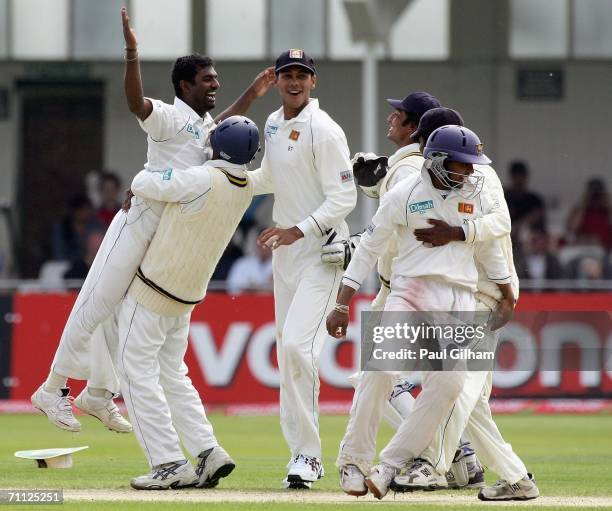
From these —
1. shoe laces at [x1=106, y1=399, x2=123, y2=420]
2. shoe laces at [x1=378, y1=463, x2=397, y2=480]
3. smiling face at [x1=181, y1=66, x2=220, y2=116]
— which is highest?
smiling face at [x1=181, y1=66, x2=220, y2=116]

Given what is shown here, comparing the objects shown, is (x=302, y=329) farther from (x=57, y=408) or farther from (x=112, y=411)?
(x=57, y=408)

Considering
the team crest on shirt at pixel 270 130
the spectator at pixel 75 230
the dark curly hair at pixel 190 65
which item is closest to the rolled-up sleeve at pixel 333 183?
the team crest on shirt at pixel 270 130

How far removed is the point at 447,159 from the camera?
8344 millimetres

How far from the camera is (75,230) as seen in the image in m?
21.2

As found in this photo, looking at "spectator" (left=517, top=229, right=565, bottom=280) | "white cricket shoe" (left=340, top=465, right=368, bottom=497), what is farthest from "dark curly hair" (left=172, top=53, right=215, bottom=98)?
"spectator" (left=517, top=229, right=565, bottom=280)

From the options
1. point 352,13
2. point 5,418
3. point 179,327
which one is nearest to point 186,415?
point 179,327

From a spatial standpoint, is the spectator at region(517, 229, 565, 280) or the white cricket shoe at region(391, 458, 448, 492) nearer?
the white cricket shoe at region(391, 458, 448, 492)

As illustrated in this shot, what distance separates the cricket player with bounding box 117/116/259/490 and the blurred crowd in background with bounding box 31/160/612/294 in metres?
8.17

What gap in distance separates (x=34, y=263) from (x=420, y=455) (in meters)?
16.2

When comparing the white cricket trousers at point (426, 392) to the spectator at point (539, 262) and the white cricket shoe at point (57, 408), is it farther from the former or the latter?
the spectator at point (539, 262)

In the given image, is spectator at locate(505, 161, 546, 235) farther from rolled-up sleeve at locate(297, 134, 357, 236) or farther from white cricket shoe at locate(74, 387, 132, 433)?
white cricket shoe at locate(74, 387, 132, 433)

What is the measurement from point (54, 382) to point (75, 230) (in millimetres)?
11775

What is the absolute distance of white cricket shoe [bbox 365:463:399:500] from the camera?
26.9ft

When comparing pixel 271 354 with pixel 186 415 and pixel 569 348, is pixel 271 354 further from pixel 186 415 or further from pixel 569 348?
pixel 186 415
